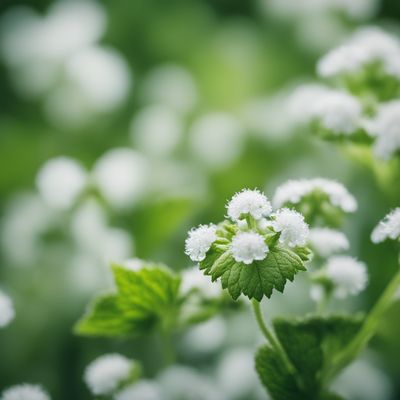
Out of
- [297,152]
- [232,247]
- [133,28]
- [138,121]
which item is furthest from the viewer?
[133,28]

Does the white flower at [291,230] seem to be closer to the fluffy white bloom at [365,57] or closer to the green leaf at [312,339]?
the green leaf at [312,339]

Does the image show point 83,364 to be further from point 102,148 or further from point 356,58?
point 356,58

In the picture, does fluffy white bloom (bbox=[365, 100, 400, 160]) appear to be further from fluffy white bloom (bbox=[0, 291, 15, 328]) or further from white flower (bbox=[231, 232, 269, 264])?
fluffy white bloom (bbox=[0, 291, 15, 328])

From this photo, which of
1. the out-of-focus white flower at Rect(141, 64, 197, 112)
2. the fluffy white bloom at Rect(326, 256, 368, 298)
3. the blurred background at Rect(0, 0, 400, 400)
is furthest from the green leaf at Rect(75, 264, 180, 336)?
the out-of-focus white flower at Rect(141, 64, 197, 112)

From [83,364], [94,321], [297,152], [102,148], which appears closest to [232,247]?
[94,321]

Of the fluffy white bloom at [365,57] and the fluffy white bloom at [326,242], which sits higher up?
the fluffy white bloom at [365,57]

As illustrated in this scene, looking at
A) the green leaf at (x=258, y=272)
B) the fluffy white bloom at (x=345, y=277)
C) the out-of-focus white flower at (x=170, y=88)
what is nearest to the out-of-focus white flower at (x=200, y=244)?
the green leaf at (x=258, y=272)
